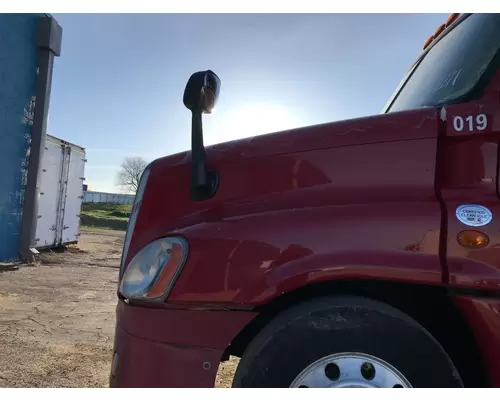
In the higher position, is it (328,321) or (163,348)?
(328,321)

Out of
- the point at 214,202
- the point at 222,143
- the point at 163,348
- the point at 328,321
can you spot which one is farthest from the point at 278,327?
the point at 222,143

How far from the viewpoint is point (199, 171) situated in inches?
80.4

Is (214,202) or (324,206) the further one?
(214,202)

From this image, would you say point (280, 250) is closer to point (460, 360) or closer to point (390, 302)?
point (390, 302)

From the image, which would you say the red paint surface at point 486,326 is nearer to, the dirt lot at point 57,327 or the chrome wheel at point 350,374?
the chrome wheel at point 350,374

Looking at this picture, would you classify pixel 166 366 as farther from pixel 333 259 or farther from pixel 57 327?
pixel 57 327

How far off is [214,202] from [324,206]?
53 cm

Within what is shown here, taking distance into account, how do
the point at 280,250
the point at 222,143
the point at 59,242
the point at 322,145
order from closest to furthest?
1. the point at 280,250
2. the point at 322,145
3. the point at 222,143
4. the point at 59,242

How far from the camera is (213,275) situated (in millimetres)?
1880

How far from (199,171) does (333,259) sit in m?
0.74

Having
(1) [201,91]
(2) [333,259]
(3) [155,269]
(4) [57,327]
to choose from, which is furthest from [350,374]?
(4) [57,327]

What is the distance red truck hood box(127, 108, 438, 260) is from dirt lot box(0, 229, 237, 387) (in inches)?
81.0

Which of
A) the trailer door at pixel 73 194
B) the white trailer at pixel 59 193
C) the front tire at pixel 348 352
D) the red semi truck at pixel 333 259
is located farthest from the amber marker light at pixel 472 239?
the trailer door at pixel 73 194

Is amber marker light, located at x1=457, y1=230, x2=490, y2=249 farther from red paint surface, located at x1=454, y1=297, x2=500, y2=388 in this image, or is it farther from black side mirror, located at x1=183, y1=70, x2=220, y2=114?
black side mirror, located at x1=183, y1=70, x2=220, y2=114
